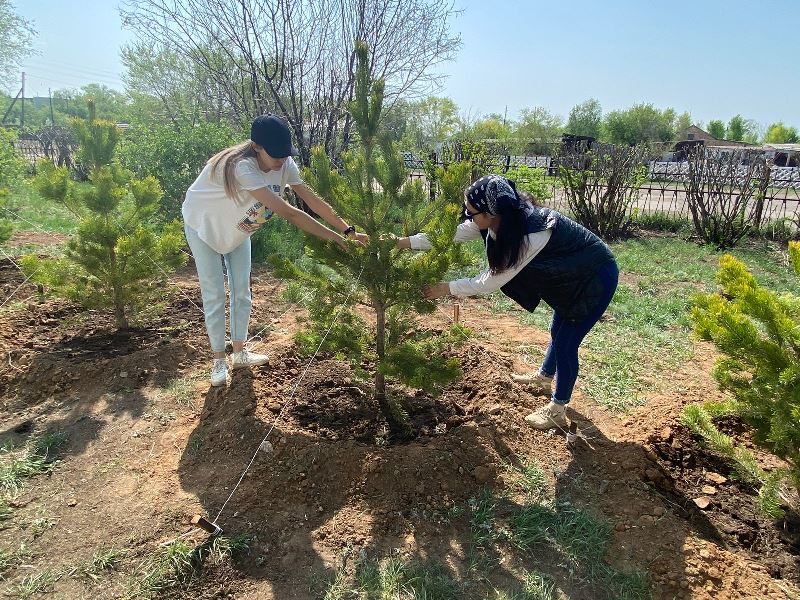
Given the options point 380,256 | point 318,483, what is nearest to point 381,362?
point 380,256

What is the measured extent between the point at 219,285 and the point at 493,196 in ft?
6.17

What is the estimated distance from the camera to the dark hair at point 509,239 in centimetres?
245

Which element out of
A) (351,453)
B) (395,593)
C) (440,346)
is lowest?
(395,593)

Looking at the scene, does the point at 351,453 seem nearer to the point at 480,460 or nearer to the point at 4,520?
the point at 480,460

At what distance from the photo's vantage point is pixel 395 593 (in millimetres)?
2039

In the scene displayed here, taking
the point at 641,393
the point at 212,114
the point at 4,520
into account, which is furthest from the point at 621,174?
the point at 4,520

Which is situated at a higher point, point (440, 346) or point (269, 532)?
point (440, 346)

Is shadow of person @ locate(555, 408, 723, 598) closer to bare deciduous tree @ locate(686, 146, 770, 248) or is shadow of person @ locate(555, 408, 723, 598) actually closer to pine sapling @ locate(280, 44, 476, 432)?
pine sapling @ locate(280, 44, 476, 432)

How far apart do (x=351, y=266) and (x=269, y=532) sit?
1.33 meters

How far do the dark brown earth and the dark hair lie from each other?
1.01 meters

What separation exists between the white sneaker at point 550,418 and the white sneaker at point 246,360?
187 centimetres

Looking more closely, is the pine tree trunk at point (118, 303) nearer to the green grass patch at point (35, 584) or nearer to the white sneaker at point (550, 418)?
the green grass patch at point (35, 584)

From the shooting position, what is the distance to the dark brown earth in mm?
2168

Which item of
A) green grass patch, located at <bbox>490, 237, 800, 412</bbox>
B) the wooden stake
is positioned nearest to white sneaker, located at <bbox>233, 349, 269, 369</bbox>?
the wooden stake
